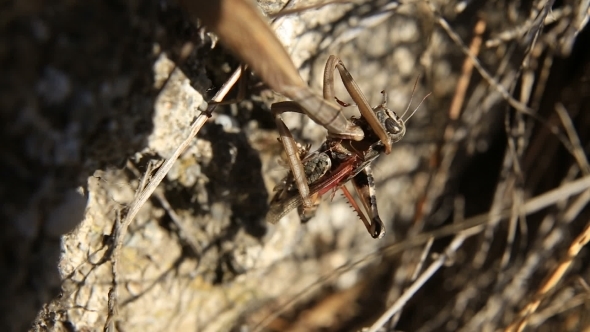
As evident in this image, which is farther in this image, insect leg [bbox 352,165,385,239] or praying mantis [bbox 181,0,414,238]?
insect leg [bbox 352,165,385,239]

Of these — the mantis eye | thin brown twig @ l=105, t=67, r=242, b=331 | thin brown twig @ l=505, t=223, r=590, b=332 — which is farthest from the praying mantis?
thin brown twig @ l=505, t=223, r=590, b=332

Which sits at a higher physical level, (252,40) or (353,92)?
(353,92)

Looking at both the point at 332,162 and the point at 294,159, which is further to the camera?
the point at 332,162

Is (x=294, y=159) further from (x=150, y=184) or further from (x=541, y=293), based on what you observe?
(x=541, y=293)

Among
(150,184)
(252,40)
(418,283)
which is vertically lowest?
(418,283)

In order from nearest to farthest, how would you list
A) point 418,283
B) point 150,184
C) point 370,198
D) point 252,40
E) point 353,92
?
point 252,40 < point 150,184 < point 353,92 < point 370,198 < point 418,283

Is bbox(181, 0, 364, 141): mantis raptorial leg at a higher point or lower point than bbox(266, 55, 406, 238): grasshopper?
lower

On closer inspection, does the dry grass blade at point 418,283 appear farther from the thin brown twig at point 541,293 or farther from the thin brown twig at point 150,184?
the thin brown twig at point 150,184

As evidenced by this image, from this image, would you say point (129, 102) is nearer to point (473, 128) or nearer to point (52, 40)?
point (52, 40)

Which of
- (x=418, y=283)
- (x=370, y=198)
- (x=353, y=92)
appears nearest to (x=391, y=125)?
(x=353, y=92)

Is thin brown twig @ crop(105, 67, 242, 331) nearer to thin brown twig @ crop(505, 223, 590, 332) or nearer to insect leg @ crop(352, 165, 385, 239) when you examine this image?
insect leg @ crop(352, 165, 385, 239)
